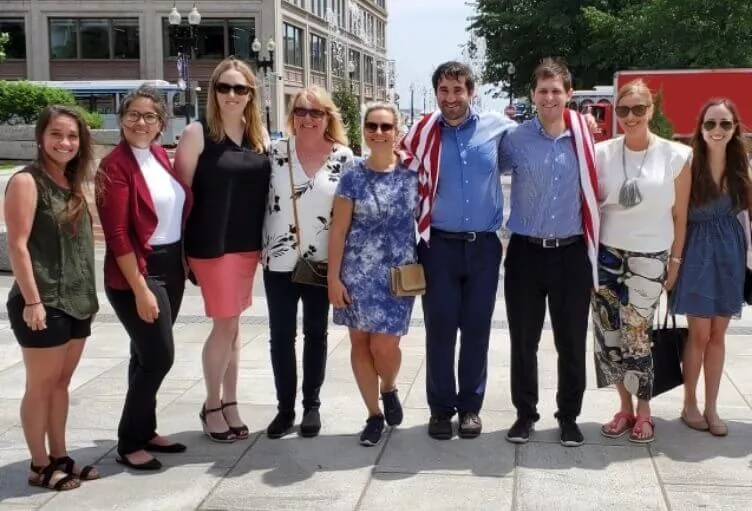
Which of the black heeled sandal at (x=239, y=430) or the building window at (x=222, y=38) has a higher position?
the building window at (x=222, y=38)

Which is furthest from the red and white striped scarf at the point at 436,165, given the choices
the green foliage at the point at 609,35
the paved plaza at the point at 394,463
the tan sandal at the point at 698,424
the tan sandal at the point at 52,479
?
the green foliage at the point at 609,35

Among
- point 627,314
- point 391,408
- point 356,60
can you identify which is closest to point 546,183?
point 627,314

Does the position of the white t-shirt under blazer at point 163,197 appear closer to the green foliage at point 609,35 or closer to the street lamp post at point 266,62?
the green foliage at point 609,35

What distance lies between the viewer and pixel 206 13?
54.0 m

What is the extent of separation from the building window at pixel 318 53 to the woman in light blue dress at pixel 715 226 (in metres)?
61.0

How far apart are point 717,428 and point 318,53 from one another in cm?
6360

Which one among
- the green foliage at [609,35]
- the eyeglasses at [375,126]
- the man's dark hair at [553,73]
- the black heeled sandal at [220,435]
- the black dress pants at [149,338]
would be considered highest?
the green foliage at [609,35]

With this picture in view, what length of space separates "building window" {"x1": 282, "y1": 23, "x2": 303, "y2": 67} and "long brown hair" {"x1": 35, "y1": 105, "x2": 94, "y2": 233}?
54131 millimetres

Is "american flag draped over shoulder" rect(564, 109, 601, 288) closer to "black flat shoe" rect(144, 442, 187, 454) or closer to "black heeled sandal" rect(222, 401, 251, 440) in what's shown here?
"black heeled sandal" rect(222, 401, 251, 440)

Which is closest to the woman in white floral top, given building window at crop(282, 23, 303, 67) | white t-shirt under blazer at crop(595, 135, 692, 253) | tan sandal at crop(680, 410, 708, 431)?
white t-shirt under blazer at crop(595, 135, 692, 253)

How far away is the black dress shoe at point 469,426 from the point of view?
4.83m

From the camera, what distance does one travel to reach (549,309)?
4699mm

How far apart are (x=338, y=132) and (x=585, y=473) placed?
2152mm

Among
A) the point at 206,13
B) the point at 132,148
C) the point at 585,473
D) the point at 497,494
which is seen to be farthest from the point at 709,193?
the point at 206,13
